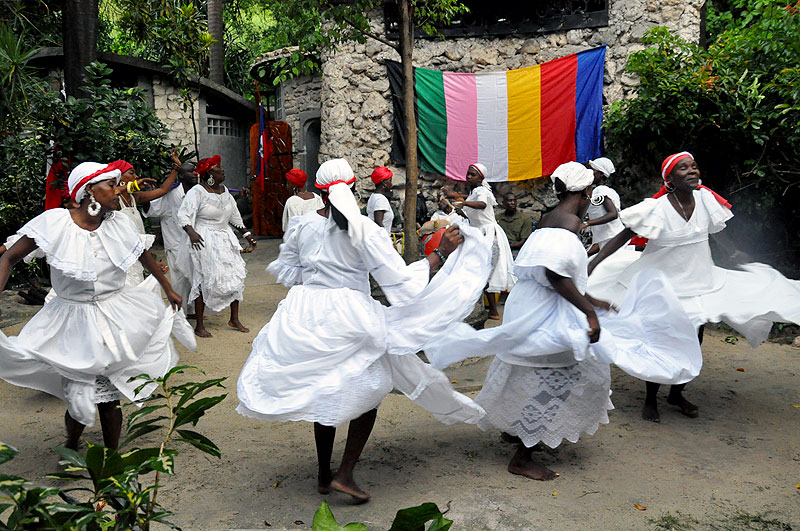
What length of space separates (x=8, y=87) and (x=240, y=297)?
3.81 metres

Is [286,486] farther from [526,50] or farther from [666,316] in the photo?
[526,50]

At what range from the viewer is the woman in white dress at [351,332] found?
3.48 meters

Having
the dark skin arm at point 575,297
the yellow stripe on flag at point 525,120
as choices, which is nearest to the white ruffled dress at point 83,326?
the dark skin arm at point 575,297

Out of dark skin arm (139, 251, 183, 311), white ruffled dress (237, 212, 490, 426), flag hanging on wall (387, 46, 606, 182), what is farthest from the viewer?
flag hanging on wall (387, 46, 606, 182)

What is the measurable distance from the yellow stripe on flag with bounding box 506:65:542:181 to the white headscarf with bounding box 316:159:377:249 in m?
8.07

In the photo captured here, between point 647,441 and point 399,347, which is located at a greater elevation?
point 399,347

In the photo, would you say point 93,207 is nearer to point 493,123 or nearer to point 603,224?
point 603,224

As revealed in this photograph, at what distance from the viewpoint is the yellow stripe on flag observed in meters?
→ 11.4

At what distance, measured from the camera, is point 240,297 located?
793cm

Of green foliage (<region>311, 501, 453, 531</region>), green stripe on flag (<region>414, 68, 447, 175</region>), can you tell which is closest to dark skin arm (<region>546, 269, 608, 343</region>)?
green foliage (<region>311, 501, 453, 531</region>)

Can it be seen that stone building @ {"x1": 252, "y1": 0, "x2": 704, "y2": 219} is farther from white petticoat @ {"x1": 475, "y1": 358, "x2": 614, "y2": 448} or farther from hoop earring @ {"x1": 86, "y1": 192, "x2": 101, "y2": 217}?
hoop earring @ {"x1": 86, "y1": 192, "x2": 101, "y2": 217}

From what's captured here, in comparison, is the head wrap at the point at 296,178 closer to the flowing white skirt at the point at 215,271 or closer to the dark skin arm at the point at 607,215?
the flowing white skirt at the point at 215,271

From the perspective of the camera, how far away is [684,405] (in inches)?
201

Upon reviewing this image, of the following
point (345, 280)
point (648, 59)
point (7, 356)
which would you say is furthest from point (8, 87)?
point (648, 59)
